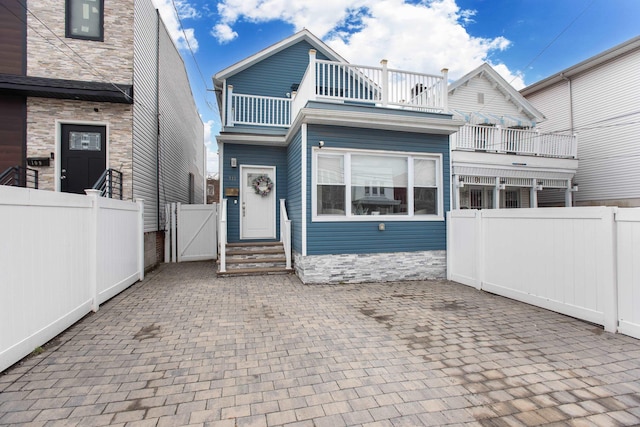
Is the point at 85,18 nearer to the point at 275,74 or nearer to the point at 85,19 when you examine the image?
the point at 85,19

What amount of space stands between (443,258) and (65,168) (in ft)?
28.4

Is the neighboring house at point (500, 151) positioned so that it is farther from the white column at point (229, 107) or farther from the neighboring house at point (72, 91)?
the neighboring house at point (72, 91)

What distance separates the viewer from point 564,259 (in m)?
4.12

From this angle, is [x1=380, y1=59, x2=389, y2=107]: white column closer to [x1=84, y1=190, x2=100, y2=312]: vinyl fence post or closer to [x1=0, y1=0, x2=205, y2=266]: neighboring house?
[x1=0, y1=0, x2=205, y2=266]: neighboring house

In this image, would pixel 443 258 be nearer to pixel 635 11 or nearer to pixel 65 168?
pixel 65 168

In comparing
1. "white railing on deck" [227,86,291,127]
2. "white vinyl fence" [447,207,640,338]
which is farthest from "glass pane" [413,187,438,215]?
"white railing on deck" [227,86,291,127]

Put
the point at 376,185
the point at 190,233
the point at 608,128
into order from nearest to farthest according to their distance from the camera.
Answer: the point at 376,185 → the point at 190,233 → the point at 608,128

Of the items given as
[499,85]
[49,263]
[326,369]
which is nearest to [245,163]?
[49,263]

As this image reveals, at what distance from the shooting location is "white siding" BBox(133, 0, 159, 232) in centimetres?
698

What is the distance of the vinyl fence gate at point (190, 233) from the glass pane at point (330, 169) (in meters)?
4.60

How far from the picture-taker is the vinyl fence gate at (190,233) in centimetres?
876

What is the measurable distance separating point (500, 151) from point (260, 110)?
27.2 feet

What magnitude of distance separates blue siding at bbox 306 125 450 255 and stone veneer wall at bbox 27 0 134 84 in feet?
15.6

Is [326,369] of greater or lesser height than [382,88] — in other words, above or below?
below
